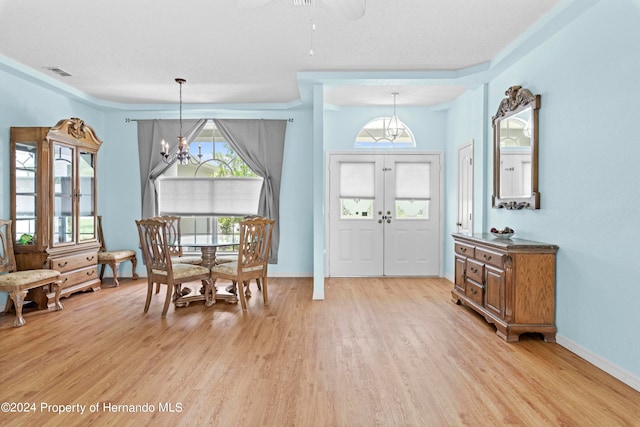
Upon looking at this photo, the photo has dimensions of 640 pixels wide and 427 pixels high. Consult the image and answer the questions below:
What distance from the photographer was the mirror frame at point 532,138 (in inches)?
144

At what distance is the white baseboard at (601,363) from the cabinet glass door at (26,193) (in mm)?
5440

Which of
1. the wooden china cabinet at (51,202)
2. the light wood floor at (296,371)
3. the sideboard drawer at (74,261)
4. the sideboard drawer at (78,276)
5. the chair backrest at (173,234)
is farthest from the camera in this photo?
the chair backrest at (173,234)

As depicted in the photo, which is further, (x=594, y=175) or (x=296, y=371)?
(x=594, y=175)

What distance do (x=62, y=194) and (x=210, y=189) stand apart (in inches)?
76.5

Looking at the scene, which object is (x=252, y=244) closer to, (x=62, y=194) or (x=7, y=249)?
(x=62, y=194)

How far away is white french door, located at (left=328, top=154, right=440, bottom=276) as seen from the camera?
6344 millimetres

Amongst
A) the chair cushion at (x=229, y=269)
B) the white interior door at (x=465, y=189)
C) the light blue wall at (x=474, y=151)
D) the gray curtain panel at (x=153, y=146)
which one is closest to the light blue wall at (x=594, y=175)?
the light blue wall at (x=474, y=151)

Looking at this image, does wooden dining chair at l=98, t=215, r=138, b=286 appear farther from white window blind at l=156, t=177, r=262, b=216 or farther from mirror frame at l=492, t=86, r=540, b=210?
mirror frame at l=492, t=86, r=540, b=210


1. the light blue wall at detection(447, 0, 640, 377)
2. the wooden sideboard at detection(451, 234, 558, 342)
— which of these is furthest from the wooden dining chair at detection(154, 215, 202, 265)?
the light blue wall at detection(447, 0, 640, 377)

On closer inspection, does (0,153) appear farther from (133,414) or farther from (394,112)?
(394,112)

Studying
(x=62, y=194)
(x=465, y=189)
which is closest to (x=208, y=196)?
(x=62, y=194)

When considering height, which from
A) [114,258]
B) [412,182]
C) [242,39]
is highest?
[242,39]

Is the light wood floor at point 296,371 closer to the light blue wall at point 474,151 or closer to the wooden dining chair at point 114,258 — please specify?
the wooden dining chair at point 114,258

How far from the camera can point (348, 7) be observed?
2133 millimetres
